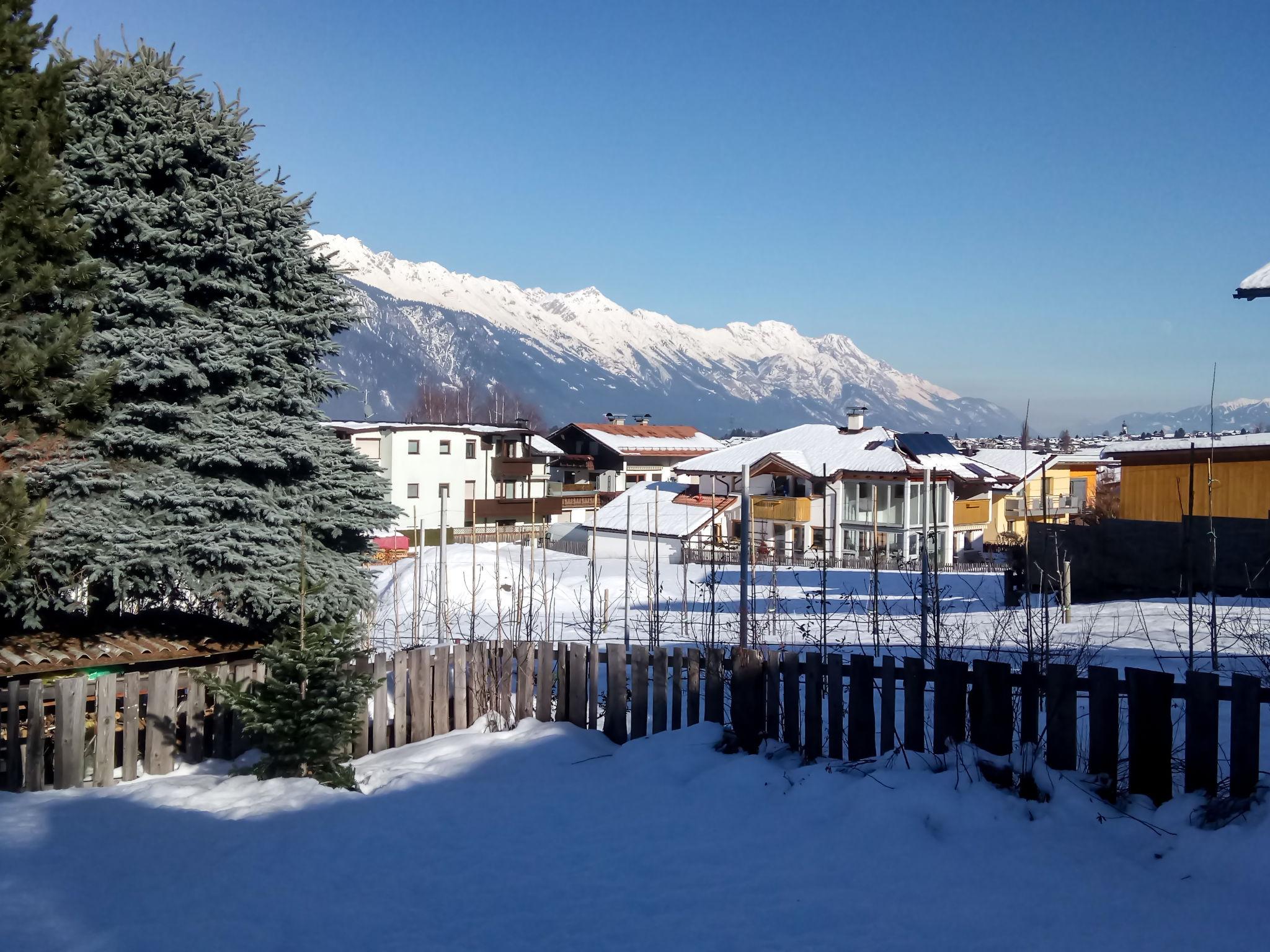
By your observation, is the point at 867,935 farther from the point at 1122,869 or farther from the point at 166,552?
the point at 166,552

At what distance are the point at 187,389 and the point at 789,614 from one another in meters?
13.2

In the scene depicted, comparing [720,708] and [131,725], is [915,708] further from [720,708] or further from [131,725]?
[131,725]

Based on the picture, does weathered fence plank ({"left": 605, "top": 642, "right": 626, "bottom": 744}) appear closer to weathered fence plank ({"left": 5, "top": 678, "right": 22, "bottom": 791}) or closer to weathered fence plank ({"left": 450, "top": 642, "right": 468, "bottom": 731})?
weathered fence plank ({"left": 450, "top": 642, "right": 468, "bottom": 731})

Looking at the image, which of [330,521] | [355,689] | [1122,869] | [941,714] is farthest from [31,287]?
[1122,869]

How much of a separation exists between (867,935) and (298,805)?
14.3 ft

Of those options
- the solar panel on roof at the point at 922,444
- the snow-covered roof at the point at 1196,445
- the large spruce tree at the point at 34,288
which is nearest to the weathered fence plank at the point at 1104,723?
the large spruce tree at the point at 34,288

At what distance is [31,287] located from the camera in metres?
8.77

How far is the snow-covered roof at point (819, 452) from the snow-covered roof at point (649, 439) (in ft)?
59.3

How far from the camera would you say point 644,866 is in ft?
19.2

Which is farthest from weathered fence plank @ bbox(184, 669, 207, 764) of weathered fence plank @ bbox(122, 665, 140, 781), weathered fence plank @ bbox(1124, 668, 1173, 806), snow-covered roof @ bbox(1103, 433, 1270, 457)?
snow-covered roof @ bbox(1103, 433, 1270, 457)

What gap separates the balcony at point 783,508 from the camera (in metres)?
46.5

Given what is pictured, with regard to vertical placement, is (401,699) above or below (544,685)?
below

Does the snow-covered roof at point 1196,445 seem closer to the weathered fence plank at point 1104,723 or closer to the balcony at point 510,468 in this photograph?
the weathered fence plank at point 1104,723

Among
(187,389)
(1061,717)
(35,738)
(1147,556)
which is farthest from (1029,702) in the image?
(1147,556)
